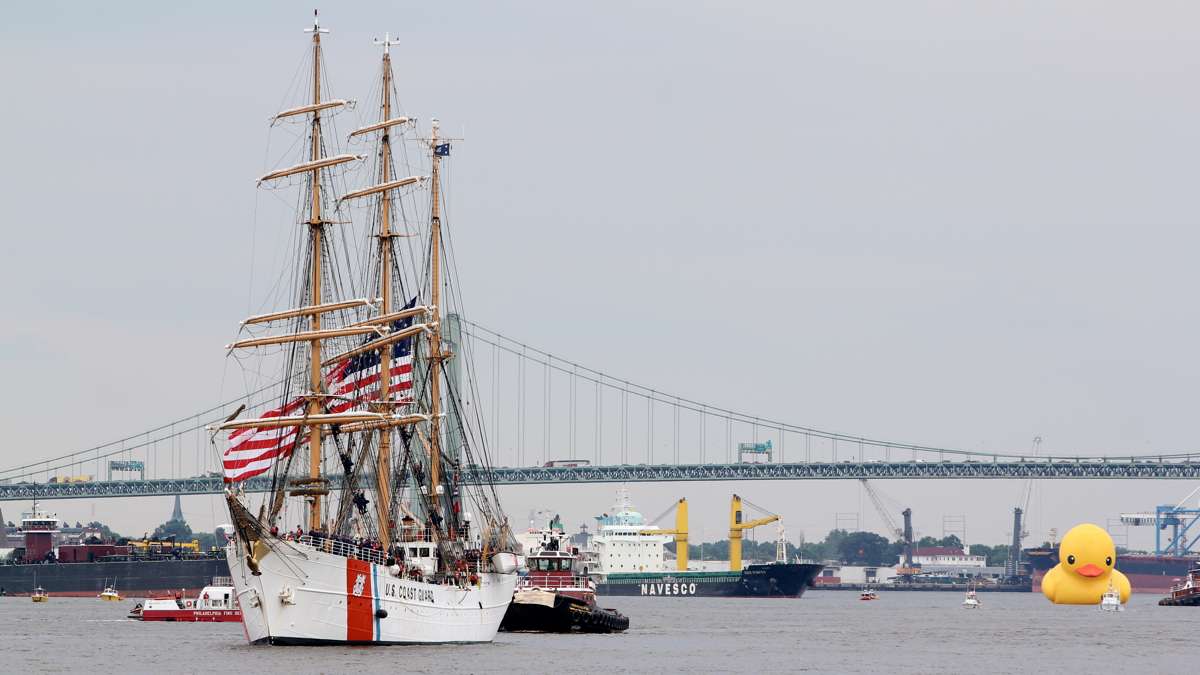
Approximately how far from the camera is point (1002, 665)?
63.6 meters

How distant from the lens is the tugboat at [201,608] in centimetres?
8969

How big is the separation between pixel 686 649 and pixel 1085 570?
49255mm

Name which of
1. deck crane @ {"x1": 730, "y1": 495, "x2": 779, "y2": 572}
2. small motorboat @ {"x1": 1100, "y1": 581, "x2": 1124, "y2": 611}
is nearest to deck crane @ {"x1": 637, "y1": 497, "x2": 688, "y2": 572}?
deck crane @ {"x1": 730, "y1": 495, "x2": 779, "y2": 572}

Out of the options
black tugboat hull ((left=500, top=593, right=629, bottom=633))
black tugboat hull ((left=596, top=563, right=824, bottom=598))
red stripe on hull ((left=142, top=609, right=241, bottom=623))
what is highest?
black tugboat hull ((left=500, top=593, right=629, bottom=633))

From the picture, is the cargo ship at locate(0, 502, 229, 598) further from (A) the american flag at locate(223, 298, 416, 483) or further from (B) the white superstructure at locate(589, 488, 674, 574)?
(A) the american flag at locate(223, 298, 416, 483)

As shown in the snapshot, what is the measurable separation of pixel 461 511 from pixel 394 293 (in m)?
10.6

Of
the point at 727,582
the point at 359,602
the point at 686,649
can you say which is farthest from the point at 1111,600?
the point at 359,602

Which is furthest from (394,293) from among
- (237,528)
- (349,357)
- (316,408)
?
(237,528)

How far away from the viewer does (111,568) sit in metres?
149

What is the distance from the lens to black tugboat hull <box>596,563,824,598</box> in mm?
167625

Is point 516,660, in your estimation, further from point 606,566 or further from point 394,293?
point 606,566

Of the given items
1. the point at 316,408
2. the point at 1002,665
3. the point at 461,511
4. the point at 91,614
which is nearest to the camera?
the point at 1002,665

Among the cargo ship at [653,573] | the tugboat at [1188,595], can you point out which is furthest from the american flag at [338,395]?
the cargo ship at [653,573]

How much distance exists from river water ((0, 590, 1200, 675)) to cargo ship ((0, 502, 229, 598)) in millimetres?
37980
